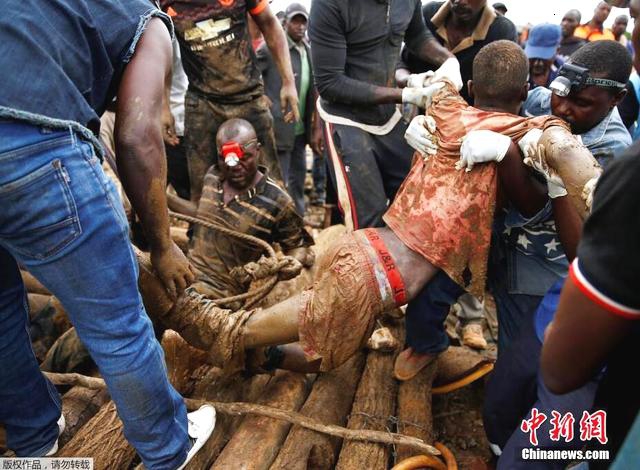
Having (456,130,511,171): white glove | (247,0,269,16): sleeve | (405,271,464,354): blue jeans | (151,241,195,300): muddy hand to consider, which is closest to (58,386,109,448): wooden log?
(151,241,195,300): muddy hand

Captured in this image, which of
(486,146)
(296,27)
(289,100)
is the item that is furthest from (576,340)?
(296,27)

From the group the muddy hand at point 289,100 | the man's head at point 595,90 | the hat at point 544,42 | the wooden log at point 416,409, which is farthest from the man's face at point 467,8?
the wooden log at point 416,409

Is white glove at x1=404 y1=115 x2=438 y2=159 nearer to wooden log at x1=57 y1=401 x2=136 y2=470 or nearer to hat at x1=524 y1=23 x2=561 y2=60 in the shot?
wooden log at x1=57 y1=401 x2=136 y2=470

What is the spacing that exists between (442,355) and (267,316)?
1.26 meters

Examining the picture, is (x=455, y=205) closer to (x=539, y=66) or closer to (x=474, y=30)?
(x=474, y=30)

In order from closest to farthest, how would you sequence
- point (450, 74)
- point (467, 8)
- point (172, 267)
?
point (172, 267) < point (450, 74) < point (467, 8)

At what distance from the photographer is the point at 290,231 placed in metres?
3.42

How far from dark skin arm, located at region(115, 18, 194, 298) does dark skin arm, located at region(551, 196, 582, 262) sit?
1.65m

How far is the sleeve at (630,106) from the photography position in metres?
3.39

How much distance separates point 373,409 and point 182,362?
102cm

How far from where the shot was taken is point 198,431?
6.59 feet

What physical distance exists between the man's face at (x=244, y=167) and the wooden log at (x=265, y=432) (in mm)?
1345

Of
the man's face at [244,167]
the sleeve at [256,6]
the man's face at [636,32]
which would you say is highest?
the man's face at [636,32]

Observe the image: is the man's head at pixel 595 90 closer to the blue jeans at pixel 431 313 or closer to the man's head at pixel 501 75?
the man's head at pixel 501 75
